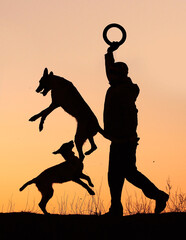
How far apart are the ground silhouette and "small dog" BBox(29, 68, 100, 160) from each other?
1404 mm

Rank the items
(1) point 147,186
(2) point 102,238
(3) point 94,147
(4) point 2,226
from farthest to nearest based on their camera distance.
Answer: (3) point 94,147, (1) point 147,186, (4) point 2,226, (2) point 102,238

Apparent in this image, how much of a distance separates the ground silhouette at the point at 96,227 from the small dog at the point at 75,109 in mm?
1404

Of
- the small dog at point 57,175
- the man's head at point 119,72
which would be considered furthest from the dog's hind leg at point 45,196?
the man's head at point 119,72

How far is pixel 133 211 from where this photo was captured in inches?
335

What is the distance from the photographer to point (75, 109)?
7.83 m

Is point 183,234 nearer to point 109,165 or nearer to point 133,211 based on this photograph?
point 109,165

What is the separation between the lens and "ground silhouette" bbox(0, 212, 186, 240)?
6.16 metres

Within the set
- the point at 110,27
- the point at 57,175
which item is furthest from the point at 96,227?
the point at 110,27

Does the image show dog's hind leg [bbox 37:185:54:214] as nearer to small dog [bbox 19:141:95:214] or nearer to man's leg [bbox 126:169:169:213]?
small dog [bbox 19:141:95:214]

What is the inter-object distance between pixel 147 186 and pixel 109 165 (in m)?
0.67

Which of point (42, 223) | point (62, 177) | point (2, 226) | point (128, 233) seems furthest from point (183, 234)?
point (62, 177)

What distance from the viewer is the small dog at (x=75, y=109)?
786cm

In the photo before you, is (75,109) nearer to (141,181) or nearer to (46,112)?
(46,112)

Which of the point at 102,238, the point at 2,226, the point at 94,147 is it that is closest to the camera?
the point at 102,238
